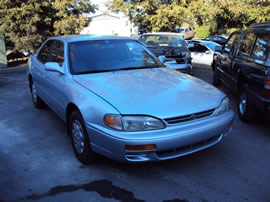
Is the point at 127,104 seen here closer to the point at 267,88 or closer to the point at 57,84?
the point at 57,84

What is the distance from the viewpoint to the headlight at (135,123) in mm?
2844

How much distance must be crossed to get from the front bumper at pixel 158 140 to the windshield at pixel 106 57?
121 centimetres

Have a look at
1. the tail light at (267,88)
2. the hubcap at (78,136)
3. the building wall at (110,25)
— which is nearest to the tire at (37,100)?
the hubcap at (78,136)

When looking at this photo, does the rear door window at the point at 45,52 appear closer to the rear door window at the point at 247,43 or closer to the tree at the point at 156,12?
the rear door window at the point at 247,43

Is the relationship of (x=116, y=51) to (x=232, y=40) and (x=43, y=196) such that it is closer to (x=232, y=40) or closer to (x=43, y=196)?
(x=43, y=196)

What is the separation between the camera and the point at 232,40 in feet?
21.5

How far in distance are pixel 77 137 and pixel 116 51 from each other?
1.55m

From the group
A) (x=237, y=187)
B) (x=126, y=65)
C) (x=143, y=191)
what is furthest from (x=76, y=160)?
(x=237, y=187)

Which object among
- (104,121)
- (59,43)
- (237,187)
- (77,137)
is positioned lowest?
(237,187)

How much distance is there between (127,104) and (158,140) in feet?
1.66

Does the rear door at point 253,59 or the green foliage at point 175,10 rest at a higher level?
the green foliage at point 175,10

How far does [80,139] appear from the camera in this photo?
11.2 feet

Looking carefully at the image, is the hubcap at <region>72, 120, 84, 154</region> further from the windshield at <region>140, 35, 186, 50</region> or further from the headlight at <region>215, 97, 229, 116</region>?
the windshield at <region>140, 35, 186, 50</region>

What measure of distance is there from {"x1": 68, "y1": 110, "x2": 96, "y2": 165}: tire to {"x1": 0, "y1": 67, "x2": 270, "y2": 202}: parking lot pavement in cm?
12
